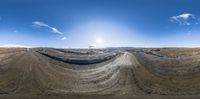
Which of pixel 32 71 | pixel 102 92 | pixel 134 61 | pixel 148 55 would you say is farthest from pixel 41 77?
pixel 148 55

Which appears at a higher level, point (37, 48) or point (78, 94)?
point (37, 48)

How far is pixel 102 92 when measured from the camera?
144ft

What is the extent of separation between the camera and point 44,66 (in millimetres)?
54156

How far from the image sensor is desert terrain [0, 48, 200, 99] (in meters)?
43.6

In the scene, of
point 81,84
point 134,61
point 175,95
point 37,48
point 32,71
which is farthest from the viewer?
point 37,48

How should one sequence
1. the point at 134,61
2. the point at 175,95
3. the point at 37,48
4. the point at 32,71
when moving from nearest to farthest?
the point at 175,95 → the point at 32,71 → the point at 134,61 → the point at 37,48

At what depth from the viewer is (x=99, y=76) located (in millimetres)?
49156

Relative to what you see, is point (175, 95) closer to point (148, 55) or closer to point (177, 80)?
point (177, 80)

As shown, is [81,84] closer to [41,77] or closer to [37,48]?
[41,77]

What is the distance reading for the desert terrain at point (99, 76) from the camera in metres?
43.6

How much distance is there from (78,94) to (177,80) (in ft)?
43.5

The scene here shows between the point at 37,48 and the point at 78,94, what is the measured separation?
29.7 m

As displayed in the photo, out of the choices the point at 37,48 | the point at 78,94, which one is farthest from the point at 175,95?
the point at 37,48

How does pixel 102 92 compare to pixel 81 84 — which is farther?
pixel 81 84
